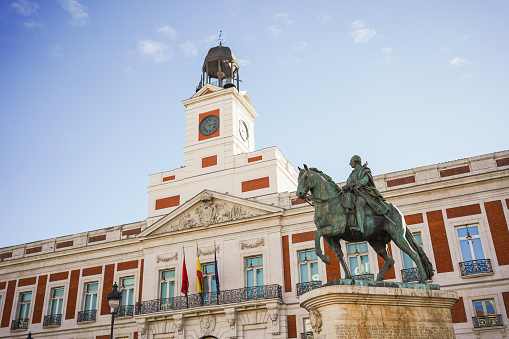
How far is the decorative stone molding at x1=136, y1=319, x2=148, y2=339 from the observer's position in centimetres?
2370

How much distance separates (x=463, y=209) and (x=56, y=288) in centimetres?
2171

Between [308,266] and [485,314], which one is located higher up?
[308,266]

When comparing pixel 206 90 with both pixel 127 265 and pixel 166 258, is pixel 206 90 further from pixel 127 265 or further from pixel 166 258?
pixel 127 265

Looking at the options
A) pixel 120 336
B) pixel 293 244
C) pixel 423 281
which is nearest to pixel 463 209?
pixel 293 244

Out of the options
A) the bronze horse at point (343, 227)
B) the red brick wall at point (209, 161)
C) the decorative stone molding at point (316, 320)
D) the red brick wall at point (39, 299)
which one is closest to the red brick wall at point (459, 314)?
the bronze horse at point (343, 227)

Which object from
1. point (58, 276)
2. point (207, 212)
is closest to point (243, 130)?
point (207, 212)

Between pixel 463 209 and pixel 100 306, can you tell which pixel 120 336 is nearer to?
pixel 100 306

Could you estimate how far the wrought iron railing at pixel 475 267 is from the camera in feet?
64.2

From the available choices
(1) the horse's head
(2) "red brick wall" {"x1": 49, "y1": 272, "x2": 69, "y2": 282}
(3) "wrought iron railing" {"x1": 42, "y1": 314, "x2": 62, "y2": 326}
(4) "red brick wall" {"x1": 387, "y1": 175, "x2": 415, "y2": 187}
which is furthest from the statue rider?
(2) "red brick wall" {"x1": 49, "y1": 272, "x2": 69, "y2": 282}

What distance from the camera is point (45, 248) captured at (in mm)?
29266

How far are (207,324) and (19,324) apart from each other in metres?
12.1

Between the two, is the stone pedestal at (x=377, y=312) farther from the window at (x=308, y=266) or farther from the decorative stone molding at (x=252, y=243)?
the decorative stone molding at (x=252, y=243)

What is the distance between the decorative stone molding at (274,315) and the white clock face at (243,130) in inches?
437

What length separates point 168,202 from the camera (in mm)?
27375
